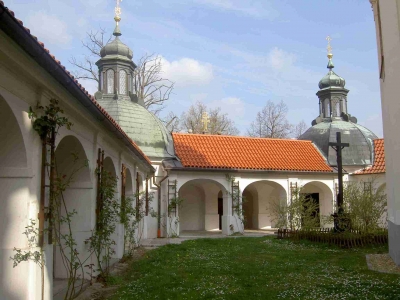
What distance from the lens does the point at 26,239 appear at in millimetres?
5176

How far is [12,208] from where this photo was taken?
204 inches

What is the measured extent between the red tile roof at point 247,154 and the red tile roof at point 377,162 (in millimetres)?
2105

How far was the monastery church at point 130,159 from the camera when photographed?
5109mm

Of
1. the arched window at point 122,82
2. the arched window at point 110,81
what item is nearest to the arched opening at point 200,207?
the arched window at point 122,82

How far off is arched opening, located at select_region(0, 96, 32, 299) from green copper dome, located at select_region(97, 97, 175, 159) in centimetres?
1430

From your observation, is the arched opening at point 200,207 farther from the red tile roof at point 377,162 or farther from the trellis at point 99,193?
the trellis at point 99,193

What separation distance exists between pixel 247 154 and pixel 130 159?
32.0 feet

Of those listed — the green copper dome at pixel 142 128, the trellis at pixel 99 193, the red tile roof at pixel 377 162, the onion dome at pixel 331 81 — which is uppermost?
the onion dome at pixel 331 81

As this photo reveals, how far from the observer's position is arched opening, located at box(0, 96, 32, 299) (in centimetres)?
511

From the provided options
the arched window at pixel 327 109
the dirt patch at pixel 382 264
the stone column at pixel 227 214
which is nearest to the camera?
the dirt patch at pixel 382 264

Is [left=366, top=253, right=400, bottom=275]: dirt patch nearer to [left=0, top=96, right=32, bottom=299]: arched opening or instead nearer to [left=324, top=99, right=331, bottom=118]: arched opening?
[left=0, top=96, right=32, bottom=299]: arched opening

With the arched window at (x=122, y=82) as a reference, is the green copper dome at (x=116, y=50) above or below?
above

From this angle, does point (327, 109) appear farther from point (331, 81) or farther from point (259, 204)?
point (259, 204)

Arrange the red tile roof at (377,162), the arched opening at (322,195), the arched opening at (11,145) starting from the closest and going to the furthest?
the arched opening at (11,145)
the red tile roof at (377,162)
the arched opening at (322,195)
